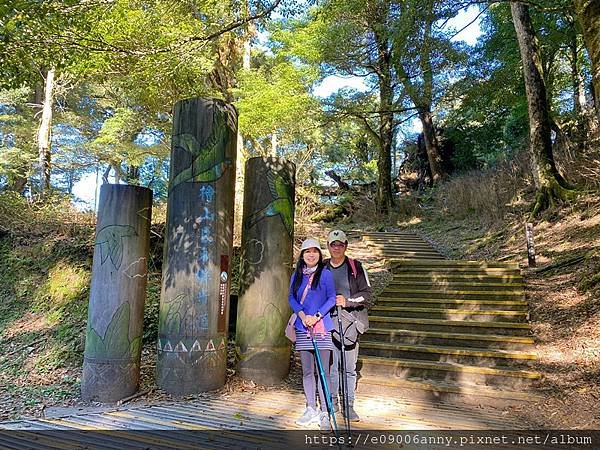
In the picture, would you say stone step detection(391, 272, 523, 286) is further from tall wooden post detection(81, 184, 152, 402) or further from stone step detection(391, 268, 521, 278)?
tall wooden post detection(81, 184, 152, 402)

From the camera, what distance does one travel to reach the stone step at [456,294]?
701 cm

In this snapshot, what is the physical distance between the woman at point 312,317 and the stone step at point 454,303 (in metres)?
3.86

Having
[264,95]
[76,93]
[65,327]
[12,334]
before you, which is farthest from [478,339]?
[76,93]

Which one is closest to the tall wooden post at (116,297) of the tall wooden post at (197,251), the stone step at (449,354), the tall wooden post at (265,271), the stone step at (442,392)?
the tall wooden post at (197,251)

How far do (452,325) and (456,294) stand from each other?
1224mm

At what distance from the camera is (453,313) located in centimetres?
677

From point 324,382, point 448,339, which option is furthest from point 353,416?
point 448,339

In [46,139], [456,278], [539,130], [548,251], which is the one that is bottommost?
[456,278]

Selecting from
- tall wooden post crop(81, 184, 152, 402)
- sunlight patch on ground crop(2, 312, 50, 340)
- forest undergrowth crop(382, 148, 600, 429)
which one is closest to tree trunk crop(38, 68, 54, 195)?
sunlight patch on ground crop(2, 312, 50, 340)

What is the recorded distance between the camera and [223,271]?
514 centimetres

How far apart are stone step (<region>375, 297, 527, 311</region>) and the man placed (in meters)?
3.65

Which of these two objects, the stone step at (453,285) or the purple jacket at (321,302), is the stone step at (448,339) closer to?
the stone step at (453,285)

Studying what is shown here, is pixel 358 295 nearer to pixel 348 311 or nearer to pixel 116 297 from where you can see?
pixel 348 311

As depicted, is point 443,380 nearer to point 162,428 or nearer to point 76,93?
point 162,428
